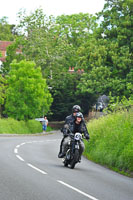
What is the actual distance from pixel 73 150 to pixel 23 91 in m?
33.8

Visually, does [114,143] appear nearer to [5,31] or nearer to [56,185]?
[56,185]

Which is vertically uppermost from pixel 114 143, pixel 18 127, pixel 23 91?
pixel 23 91

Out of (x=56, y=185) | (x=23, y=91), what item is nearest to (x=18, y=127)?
(x=23, y=91)

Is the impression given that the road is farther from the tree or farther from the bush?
the tree

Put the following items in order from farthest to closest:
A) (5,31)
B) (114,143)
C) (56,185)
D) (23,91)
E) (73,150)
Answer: (5,31)
(23,91)
(114,143)
(73,150)
(56,185)

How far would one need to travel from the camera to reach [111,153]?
16.5m

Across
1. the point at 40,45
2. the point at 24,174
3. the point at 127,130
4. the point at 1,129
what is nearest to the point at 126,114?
the point at 127,130

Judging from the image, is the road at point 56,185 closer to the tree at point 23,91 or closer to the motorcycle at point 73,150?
the motorcycle at point 73,150

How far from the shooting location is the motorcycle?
13875 mm

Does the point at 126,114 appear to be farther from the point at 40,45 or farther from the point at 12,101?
the point at 40,45

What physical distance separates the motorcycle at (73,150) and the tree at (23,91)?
32.3m

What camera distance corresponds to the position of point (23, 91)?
4750 centimetres

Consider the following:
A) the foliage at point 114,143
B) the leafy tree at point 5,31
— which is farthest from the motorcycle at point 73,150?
the leafy tree at point 5,31

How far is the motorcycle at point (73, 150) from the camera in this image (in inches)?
546
